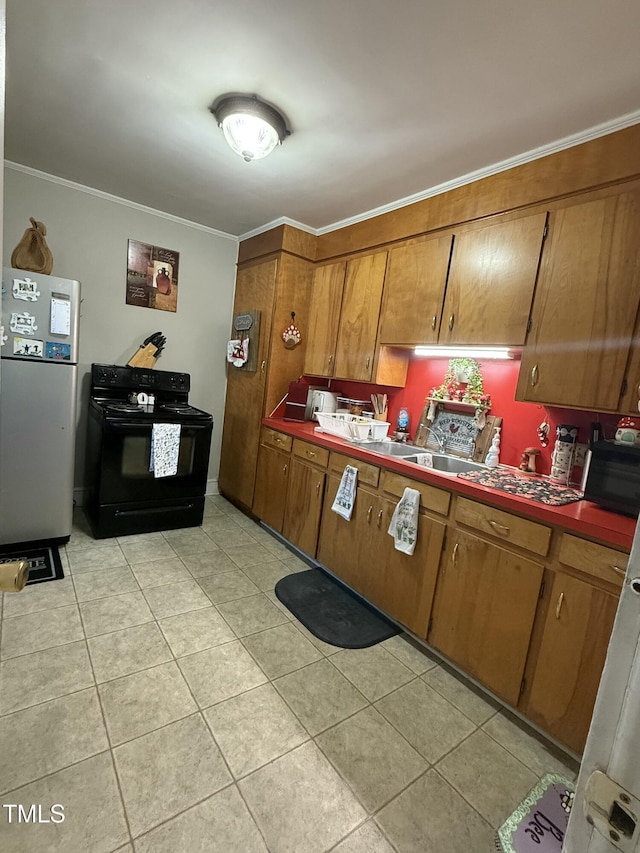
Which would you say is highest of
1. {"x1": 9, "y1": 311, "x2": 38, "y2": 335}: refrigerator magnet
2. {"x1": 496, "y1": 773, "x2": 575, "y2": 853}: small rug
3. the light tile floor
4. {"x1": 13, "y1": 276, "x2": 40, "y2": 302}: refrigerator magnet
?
{"x1": 13, "y1": 276, "x2": 40, "y2": 302}: refrigerator magnet

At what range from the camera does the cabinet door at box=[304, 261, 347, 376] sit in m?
3.04

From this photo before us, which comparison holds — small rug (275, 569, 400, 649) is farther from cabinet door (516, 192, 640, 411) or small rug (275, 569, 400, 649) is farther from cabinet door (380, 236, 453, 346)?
cabinet door (380, 236, 453, 346)

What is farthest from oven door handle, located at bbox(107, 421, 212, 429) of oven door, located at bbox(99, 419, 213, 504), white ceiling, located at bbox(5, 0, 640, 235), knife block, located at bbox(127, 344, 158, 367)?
white ceiling, located at bbox(5, 0, 640, 235)

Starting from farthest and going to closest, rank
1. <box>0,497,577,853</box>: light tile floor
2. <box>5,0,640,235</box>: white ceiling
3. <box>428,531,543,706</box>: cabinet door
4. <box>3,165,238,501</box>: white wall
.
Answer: <box>3,165,238,501</box>: white wall < <box>428,531,543,706</box>: cabinet door < <box>5,0,640,235</box>: white ceiling < <box>0,497,577,853</box>: light tile floor

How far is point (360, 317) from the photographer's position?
2.83 metres

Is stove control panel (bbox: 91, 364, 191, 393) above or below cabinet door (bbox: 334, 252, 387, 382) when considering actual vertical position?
below

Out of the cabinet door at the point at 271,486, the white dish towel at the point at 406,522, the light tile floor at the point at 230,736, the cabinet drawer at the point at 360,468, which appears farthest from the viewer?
the cabinet door at the point at 271,486

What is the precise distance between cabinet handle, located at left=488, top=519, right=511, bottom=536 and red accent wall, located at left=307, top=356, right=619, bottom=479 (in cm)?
62

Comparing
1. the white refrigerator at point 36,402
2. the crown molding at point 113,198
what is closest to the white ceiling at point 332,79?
the crown molding at point 113,198

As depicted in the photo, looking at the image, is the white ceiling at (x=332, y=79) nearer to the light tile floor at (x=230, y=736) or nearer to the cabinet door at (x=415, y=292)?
the cabinet door at (x=415, y=292)

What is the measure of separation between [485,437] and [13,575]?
2272 millimetres

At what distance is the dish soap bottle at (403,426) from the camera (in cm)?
279

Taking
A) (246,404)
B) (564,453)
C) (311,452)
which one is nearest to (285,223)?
(246,404)

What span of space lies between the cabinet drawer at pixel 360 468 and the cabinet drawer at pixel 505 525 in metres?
0.54
